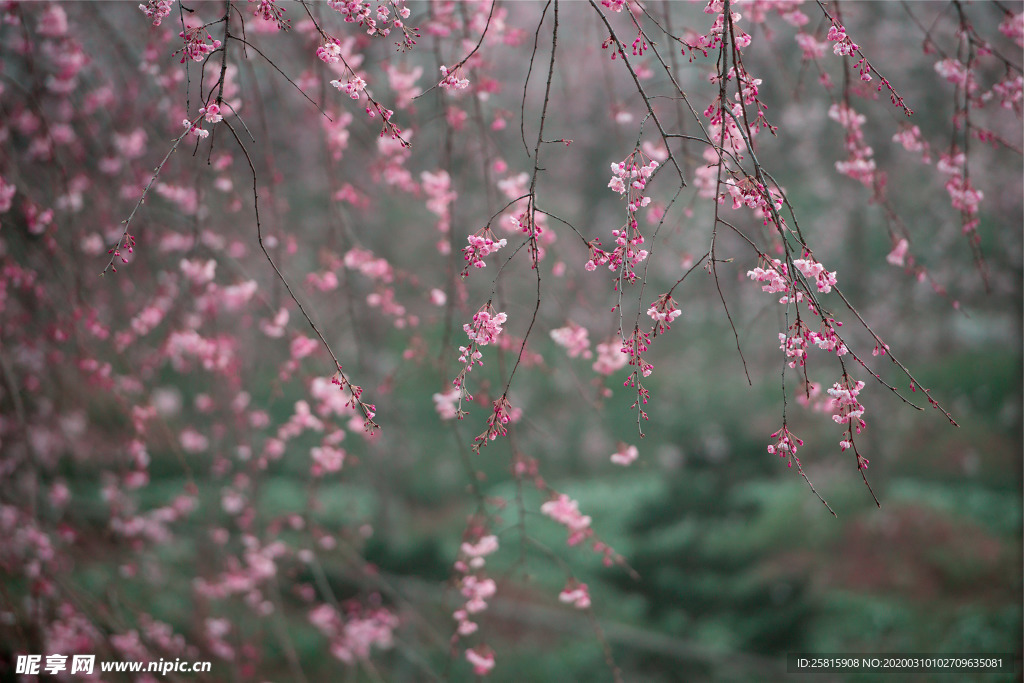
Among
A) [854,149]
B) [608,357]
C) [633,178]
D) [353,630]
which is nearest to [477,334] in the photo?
[633,178]

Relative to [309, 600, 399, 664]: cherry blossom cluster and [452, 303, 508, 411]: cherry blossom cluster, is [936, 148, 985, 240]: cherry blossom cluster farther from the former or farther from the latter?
[309, 600, 399, 664]: cherry blossom cluster

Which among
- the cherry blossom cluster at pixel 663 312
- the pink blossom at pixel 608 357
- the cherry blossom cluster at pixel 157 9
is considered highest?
the cherry blossom cluster at pixel 157 9

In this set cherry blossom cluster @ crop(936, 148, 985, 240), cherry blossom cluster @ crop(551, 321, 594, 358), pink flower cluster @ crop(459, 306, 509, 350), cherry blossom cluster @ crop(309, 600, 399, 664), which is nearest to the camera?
pink flower cluster @ crop(459, 306, 509, 350)

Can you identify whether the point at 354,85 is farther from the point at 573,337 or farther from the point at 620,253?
the point at 573,337

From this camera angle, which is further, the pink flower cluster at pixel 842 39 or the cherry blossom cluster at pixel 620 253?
the pink flower cluster at pixel 842 39

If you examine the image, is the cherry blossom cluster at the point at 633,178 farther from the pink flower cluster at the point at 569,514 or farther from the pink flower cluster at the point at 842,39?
the pink flower cluster at the point at 569,514

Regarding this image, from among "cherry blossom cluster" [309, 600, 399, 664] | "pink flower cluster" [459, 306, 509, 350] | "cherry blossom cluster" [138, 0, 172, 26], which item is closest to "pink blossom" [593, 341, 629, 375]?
"pink flower cluster" [459, 306, 509, 350]

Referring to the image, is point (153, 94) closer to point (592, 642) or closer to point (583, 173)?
point (583, 173)

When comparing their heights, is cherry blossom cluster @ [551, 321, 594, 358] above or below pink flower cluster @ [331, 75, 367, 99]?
below

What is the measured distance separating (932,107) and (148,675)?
17.3 feet

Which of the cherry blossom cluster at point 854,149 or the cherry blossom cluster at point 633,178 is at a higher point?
the cherry blossom cluster at point 854,149

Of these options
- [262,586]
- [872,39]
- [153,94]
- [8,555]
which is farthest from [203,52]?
[872,39]

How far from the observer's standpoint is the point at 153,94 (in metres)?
3.31

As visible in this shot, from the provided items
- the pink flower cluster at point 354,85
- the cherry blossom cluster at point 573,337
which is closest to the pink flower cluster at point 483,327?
the pink flower cluster at point 354,85
